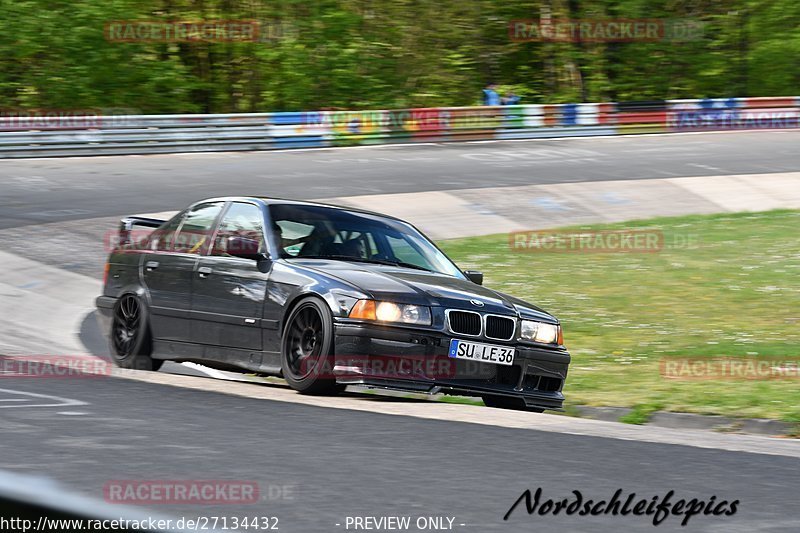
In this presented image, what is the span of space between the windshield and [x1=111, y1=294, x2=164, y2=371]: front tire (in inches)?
56.9

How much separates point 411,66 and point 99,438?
36341 millimetres

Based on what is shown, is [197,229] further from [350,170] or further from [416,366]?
[350,170]

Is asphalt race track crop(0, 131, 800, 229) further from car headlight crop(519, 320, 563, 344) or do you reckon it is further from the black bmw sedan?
car headlight crop(519, 320, 563, 344)

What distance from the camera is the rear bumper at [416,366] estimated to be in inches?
289

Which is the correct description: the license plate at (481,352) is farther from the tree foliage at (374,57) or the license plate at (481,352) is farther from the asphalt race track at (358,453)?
the tree foliage at (374,57)

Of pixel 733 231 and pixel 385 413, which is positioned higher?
pixel 385 413

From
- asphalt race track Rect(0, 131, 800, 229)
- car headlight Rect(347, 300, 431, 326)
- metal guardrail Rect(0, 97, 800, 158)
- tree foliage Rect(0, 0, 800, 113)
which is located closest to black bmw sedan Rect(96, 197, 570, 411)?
car headlight Rect(347, 300, 431, 326)

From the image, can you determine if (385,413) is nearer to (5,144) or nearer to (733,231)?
(733,231)

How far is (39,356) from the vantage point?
30.4 feet

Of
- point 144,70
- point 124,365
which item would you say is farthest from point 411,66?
point 124,365

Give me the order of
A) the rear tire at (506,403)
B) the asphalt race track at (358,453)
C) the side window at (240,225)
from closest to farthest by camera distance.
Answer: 1. the asphalt race track at (358,453)
2. the rear tire at (506,403)
3. the side window at (240,225)

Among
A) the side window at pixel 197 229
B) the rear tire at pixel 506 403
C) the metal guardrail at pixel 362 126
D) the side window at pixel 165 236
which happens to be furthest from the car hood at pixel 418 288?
the metal guardrail at pixel 362 126

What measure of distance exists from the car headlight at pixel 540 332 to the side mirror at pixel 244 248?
1856 mm

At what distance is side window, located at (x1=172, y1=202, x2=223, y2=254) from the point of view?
9023 mm
